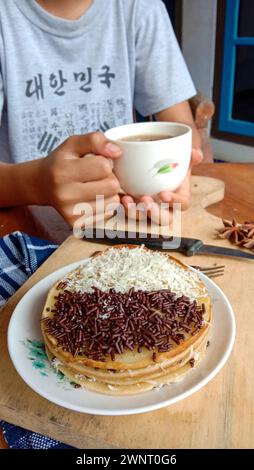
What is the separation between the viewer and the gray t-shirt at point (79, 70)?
3.96ft

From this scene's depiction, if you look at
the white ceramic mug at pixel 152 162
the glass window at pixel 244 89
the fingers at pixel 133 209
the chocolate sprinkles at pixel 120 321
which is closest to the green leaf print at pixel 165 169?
the white ceramic mug at pixel 152 162

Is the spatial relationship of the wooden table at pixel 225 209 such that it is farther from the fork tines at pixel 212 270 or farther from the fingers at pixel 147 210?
the fork tines at pixel 212 270

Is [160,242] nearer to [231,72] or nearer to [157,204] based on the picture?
[157,204]

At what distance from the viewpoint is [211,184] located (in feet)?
3.60

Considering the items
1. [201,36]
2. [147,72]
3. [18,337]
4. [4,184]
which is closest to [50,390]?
[18,337]

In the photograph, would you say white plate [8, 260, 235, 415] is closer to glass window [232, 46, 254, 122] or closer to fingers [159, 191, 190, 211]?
fingers [159, 191, 190, 211]

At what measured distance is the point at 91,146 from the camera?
88 cm

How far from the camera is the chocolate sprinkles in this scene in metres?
0.52

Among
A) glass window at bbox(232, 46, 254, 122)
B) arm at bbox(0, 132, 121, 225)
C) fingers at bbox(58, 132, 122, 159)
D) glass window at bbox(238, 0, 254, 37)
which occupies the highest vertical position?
glass window at bbox(238, 0, 254, 37)

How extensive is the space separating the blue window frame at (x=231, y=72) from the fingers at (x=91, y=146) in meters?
2.68

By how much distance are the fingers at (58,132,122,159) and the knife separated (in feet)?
0.54

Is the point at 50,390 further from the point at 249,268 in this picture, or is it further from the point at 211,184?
the point at 211,184

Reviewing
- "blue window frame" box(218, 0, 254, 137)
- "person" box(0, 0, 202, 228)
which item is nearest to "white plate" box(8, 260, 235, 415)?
"person" box(0, 0, 202, 228)
